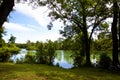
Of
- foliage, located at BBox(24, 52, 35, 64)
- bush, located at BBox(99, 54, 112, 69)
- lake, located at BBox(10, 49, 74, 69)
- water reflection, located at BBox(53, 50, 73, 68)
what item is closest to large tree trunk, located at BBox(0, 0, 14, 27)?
bush, located at BBox(99, 54, 112, 69)

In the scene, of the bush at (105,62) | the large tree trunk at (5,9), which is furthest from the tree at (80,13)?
the large tree trunk at (5,9)

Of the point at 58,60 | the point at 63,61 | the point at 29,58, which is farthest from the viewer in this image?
the point at 63,61

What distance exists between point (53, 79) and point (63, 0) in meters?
14.4

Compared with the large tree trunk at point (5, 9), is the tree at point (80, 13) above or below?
above

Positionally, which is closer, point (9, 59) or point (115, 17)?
point (115, 17)

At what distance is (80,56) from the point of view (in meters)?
29.8

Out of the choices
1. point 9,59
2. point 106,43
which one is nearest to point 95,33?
point 106,43

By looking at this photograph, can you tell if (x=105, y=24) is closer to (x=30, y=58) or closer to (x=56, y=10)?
(x=56, y=10)

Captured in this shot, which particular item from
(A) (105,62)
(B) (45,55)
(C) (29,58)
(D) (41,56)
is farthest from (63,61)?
(A) (105,62)

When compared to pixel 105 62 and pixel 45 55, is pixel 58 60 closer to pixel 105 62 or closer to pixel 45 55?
pixel 45 55

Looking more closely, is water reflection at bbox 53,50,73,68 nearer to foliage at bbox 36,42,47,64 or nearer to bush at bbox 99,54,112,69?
foliage at bbox 36,42,47,64

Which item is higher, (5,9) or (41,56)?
(5,9)

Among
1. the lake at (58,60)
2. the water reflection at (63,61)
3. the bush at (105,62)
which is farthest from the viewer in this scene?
the water reflection at (63,61)

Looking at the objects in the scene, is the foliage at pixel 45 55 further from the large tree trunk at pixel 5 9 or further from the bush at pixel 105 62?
the large tree trunk at pixel 5 9
